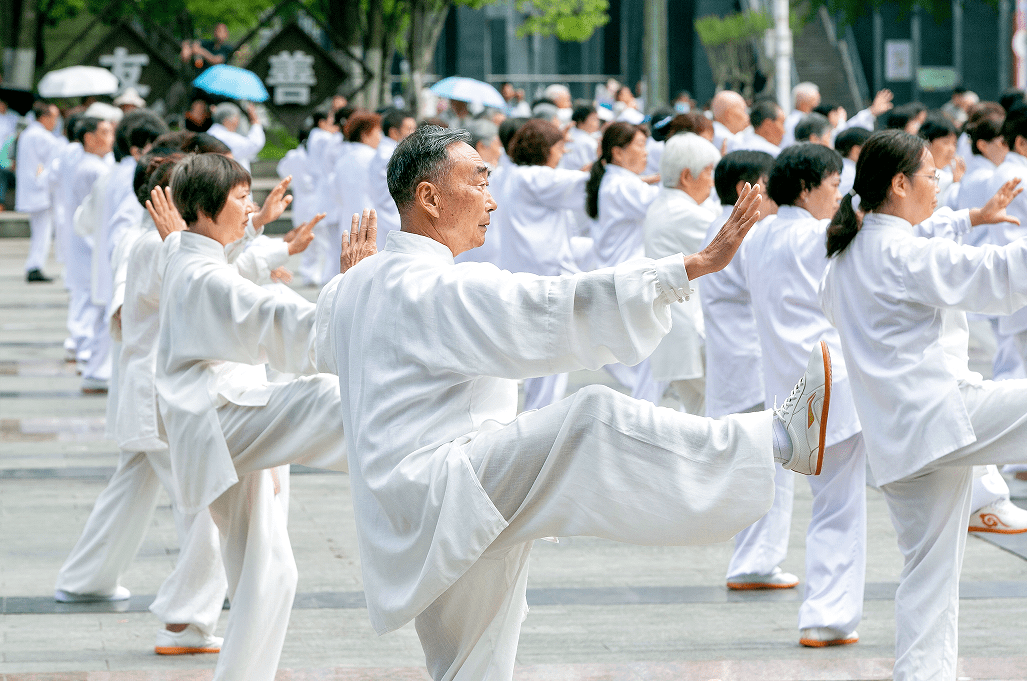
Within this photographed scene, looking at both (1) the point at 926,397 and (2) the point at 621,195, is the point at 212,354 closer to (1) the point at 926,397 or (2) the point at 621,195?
(1) the point at 926,397

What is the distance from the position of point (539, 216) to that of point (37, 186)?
9978 mm

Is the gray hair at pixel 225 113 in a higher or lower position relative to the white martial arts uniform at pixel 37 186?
higher

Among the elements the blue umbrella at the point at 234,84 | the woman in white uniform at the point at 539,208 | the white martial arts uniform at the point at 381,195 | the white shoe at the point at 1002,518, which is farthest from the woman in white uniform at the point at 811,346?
the blue umbrella at the point at 234,84

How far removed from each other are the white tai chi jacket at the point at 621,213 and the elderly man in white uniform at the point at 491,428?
5.54 meters

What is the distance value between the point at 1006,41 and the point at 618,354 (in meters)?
34.1

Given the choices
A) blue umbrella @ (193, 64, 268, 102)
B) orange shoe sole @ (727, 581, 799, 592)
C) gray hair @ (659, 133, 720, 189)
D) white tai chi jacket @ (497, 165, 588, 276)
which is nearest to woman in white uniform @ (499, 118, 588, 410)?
white tai chi jacket @ (497, 165, 588, 276)

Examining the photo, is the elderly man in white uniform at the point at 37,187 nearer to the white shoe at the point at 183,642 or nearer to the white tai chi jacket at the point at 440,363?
the white shoe at the point at 183,642

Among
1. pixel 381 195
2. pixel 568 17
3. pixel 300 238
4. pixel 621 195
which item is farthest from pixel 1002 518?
pixel 568 17

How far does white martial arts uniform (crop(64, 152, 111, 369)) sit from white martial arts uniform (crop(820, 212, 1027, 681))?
25.6 ft

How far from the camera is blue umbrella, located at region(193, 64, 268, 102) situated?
1705cm

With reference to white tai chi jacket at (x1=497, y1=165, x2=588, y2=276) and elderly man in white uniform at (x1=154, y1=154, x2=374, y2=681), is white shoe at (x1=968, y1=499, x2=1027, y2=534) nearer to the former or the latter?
elderly man in white uniform at (x1=154, y1=154, x2=374, y2=681)

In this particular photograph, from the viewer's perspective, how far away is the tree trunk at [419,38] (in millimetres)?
22938

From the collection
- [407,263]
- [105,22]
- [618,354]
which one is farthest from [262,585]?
[105,22]

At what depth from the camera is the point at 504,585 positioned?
3.50 metres
